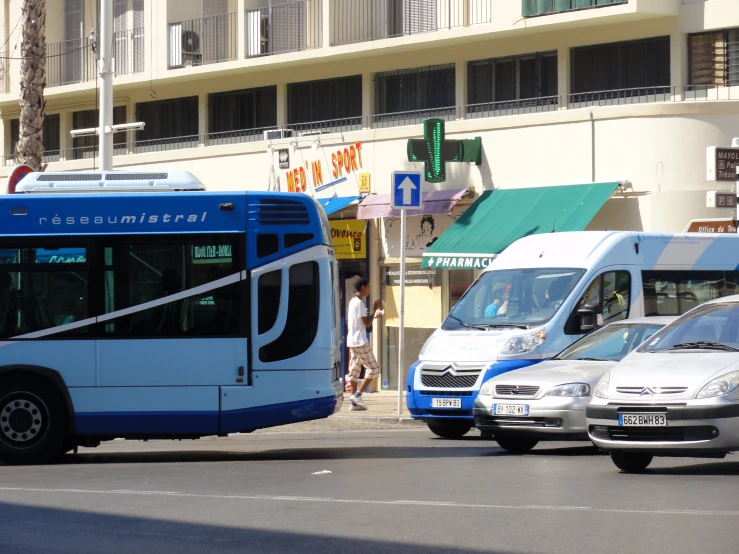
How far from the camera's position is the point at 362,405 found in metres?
22.4

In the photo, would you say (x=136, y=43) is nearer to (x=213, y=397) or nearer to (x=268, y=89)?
(x=268, y=89)

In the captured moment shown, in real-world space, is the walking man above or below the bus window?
below

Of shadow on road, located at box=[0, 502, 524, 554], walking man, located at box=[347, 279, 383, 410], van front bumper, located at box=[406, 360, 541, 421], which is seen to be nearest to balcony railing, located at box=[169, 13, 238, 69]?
walking man, located at box=[347, 279, 383, 410]

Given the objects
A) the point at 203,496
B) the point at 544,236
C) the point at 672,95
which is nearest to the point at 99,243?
the point at 203,496

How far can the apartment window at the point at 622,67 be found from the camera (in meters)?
25.2

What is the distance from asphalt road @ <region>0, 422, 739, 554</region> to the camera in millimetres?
8914

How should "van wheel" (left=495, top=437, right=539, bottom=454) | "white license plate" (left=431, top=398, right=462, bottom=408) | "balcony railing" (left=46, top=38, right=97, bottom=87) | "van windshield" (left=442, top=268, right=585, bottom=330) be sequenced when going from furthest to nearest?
"balcony railing" (left=46, top=38, right=97, bottom=87), "van windshield" (left=442, top=268, right=585, bottom=330), "white license plate" (left=431, top=398, right=462, bottom=408), "van wheel" (left=495, top=437, right=539, bottom=454)

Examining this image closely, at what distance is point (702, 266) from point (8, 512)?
10.8m

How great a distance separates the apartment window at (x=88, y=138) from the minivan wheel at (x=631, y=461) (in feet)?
77.8

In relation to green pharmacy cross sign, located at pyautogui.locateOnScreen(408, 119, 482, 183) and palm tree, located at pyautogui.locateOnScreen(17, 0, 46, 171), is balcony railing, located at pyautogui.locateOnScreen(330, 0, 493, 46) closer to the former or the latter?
green pharmacy cross sign, located at pyautogui.locateOnScreen(408, 119, 482, 183)

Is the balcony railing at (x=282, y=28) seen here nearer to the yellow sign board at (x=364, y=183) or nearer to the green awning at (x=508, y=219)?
the yellow sign board at (x=364, y=183)

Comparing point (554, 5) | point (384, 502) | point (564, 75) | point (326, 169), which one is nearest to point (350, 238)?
point (326, 169)

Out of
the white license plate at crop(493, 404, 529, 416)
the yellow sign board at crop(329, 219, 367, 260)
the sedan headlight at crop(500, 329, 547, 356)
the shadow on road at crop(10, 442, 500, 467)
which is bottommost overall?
the shadow on road at crop(10, 442, 500, 467)

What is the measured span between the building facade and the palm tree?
3.46m
